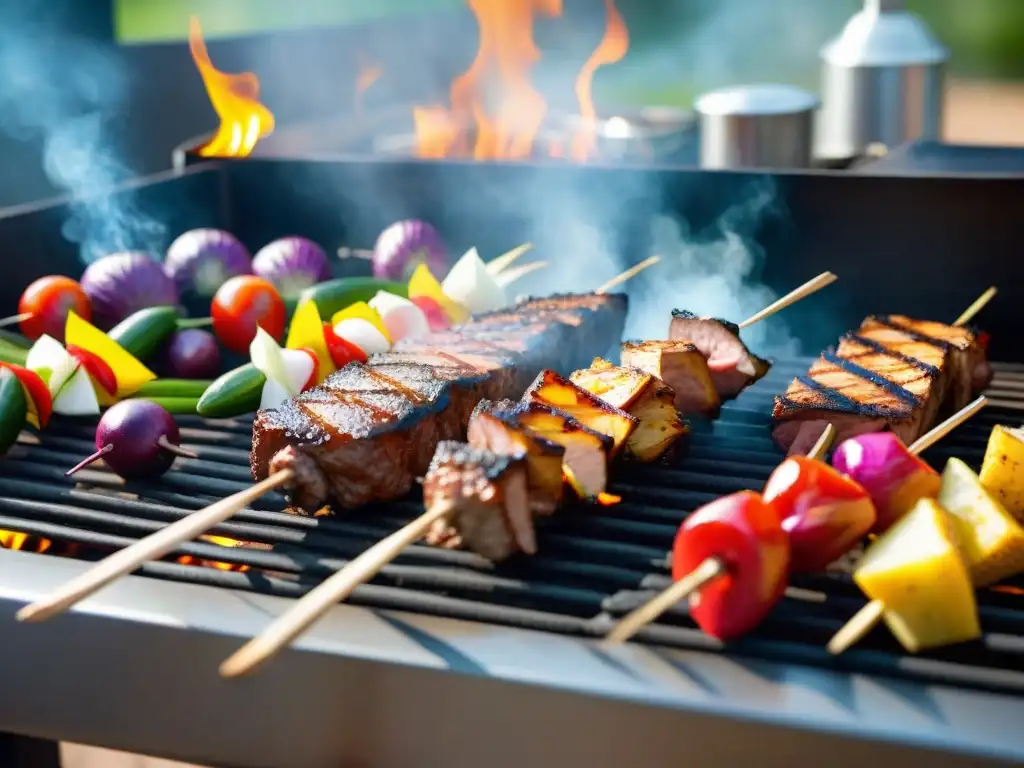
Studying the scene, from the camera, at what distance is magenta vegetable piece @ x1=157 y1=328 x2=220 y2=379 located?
377 centimetres

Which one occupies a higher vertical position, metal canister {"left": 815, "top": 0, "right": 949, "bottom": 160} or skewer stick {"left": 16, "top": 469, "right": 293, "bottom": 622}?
metal canister {"left": 815, "top": 0, "right": 949, "bottom": 160}

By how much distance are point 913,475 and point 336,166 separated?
10.1 ft

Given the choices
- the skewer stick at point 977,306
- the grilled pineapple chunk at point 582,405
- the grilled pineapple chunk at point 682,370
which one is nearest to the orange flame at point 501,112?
the skewer stick at point 977,306

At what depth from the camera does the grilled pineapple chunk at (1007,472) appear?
2.49 meters

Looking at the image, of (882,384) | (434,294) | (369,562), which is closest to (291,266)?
(434,294)

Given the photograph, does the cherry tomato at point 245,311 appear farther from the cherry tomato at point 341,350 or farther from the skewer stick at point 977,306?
the skewer stick at point 977,306

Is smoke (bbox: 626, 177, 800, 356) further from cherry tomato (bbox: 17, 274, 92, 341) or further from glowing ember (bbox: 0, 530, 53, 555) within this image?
glowing ember (bbox: 0, 530, 53, 555)

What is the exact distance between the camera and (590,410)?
2.82m

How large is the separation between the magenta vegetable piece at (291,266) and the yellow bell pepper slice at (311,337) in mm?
827

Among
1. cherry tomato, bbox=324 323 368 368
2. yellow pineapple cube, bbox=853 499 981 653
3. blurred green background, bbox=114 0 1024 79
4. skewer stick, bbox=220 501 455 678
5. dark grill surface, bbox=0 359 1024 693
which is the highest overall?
blurred green background, bbox=114 0 1024 79

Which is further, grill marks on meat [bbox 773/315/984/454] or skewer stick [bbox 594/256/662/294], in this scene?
skewer stick [bbox 594/256/662/294]

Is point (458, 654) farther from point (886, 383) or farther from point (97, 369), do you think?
point (97, 369)

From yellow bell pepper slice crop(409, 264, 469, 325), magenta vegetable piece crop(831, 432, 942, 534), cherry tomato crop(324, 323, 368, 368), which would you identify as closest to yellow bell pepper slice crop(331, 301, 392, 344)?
cherry tomato crop(324, 323, 368, 368)

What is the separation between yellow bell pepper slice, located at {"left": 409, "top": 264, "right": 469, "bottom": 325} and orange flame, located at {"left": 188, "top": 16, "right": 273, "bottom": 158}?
1.50m
